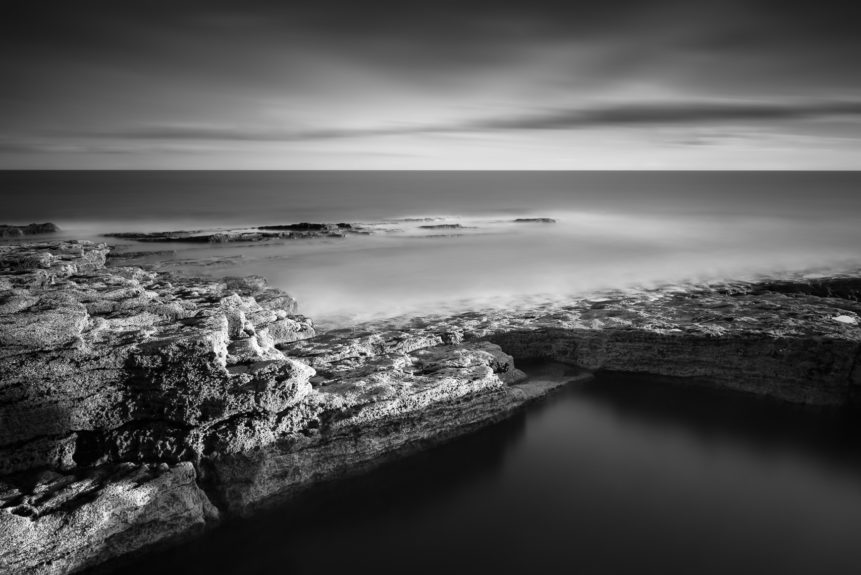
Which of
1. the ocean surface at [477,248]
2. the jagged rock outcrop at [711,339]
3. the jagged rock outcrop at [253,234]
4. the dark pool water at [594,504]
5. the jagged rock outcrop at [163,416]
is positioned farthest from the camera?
the jagged rock outcrop at [253,234]

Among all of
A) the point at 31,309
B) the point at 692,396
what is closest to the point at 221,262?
the point at 31,309

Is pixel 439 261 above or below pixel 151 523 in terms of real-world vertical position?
above

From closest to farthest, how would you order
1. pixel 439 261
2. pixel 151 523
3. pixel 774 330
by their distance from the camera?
pixel 151 523, pixel 774 330, pixel 439 261

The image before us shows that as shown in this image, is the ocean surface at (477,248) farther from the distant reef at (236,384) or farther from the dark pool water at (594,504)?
the dark pool water at (594,504)

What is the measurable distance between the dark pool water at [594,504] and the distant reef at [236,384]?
0.34 meters

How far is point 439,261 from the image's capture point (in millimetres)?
18734

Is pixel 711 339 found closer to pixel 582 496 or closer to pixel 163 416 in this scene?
pixel 582 496

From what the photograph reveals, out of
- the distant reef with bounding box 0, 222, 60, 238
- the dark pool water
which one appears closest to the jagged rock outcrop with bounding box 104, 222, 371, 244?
the distant reef with bounding box 0, 222, 60, 238

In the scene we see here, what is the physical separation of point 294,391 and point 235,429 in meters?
0.75

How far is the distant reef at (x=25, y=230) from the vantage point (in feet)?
71.9

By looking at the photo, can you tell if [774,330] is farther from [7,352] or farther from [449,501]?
[7,352]

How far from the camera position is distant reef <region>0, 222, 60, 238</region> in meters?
21.9

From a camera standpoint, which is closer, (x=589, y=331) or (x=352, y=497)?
(x=352, y=497)

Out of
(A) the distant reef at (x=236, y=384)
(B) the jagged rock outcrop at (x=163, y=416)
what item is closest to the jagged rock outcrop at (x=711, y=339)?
(A) the distant reef at (x=236, y=384)
